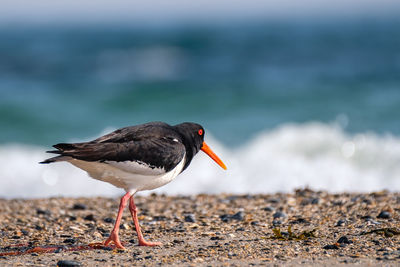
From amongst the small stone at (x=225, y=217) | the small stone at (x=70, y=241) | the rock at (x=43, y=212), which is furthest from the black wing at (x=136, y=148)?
the rock at (x=43, y=212)

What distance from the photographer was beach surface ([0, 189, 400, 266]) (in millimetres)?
4809

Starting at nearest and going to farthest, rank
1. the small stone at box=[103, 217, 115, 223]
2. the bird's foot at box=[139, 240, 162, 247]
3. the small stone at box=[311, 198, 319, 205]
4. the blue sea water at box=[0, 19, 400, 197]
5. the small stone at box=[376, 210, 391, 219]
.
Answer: the bird's foot at box=[139, 240, 162, 247]
the small stone at box=[376, 210, 391, 219]
the small stone at box=[103, 217, 115, 223]
the small stone at box=[311, 198, 319, 205]
the blue sea water at box=[0, 19, 400, 197]

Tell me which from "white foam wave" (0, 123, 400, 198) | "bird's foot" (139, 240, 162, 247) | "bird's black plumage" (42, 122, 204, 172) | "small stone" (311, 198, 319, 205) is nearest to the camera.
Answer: "bird's black plumage" (42, 122, 204, 172)

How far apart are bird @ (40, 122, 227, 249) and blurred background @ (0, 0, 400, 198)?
202 inches

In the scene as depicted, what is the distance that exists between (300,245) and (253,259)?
0.63m

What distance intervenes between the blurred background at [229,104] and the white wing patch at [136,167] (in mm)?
5281

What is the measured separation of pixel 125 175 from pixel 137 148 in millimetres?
280

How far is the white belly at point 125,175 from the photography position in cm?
522

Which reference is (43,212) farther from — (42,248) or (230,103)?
(230,103)

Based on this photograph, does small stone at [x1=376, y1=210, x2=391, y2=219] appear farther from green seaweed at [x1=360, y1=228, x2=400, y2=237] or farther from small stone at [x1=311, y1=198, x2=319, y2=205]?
small stone at [x1=311, y1=198, x2=319, y2=205]

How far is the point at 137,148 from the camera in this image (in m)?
5.27

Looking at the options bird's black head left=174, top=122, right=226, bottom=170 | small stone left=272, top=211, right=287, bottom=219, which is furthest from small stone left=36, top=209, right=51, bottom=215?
small stone left=272, top=211, right=287, bottom=219

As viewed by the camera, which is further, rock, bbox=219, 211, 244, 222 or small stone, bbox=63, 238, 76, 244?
rock, bbox=219, 211, 244, 222

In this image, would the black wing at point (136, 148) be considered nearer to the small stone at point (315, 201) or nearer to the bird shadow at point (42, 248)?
the bird shadow at point (42, 248)
